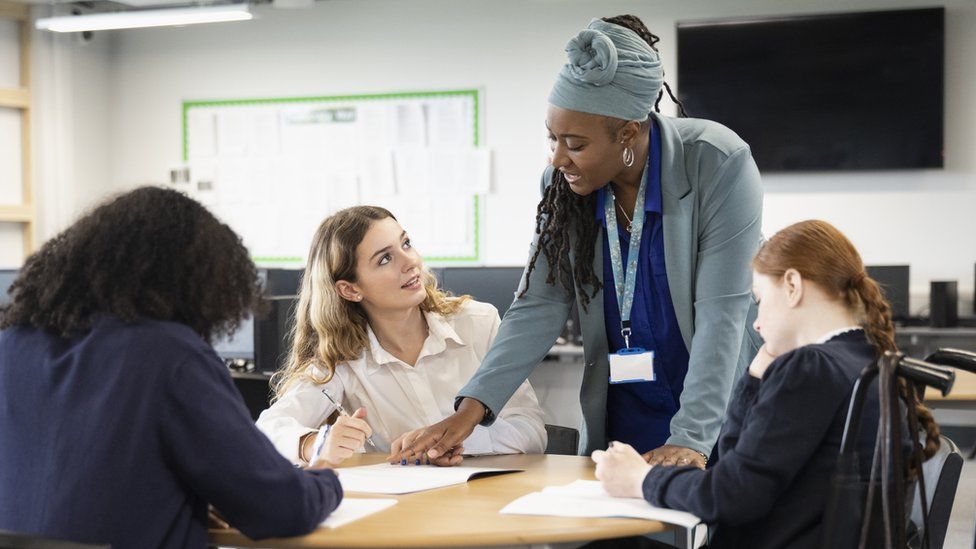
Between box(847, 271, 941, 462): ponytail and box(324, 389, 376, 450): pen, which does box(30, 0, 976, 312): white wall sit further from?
box(847, 271, 941, 462): ponytail

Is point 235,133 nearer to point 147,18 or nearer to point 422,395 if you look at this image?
point 147,18

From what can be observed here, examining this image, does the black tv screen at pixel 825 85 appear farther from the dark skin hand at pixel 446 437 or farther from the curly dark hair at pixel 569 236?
the dark skin hand at pixel 446 437

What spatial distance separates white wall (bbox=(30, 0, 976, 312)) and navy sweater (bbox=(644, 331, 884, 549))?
482 cm

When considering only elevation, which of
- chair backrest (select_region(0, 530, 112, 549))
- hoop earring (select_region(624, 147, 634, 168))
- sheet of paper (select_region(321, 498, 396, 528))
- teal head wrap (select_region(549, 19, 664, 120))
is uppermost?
teal head wrap (select_region(549, 19, 664, 120))

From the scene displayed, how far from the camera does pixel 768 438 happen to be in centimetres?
145

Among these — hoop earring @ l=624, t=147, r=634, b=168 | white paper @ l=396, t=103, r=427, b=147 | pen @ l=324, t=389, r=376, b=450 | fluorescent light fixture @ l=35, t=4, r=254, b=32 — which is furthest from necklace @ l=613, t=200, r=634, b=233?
white paper @ l=396, t=103, r=427, b=147

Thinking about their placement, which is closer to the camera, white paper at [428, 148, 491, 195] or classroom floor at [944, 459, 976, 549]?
classroom floor at [944, 459, 976, 549]

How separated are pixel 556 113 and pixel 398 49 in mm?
5136

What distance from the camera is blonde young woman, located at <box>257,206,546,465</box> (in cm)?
230

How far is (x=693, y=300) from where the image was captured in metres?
2.01

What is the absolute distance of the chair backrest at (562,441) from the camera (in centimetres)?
248

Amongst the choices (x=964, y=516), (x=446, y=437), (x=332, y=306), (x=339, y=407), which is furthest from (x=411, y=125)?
(x=446, y=437)

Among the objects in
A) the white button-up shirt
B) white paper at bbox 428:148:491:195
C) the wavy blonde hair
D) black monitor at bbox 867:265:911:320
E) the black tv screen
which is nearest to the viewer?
the white button-up shirt

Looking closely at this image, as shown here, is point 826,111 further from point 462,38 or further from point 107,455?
point 107,455
